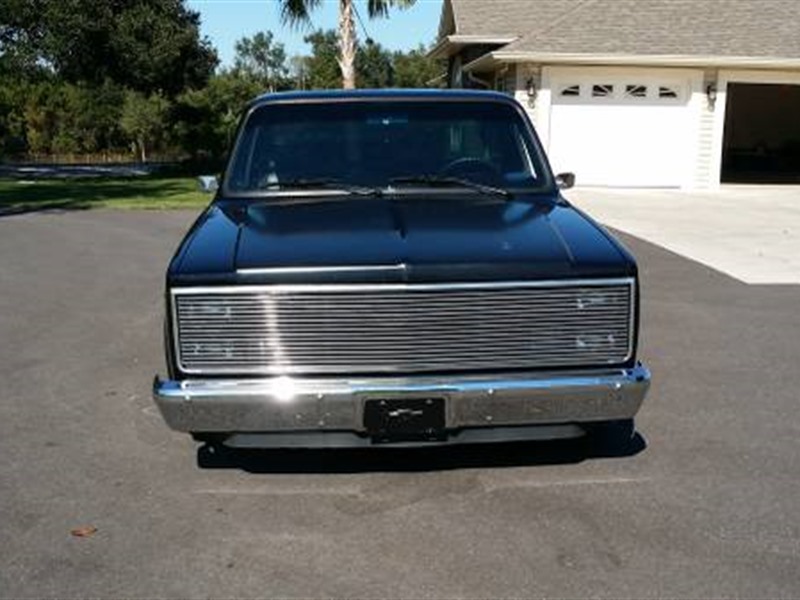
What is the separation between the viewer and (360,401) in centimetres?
424

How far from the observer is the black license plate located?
4.25 m

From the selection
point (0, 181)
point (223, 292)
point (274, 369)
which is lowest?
point (0, 181)

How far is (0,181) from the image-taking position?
25875 millimetres

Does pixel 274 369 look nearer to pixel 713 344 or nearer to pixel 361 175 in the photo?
pixel 361 175

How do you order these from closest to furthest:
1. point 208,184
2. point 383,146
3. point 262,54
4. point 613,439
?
point 613,439
point 383,146
point 208,184
point 262,54

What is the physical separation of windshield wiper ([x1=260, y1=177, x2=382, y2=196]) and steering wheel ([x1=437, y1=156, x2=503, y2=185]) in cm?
47

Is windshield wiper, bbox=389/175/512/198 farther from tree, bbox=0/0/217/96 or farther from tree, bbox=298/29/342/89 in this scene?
tree, bbox=298/29/342/89

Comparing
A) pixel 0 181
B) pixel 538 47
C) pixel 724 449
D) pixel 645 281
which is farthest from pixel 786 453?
pixel 0 181

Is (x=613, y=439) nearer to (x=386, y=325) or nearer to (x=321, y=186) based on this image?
(x=386, y=325)

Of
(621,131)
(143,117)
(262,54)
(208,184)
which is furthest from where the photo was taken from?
(262,54)

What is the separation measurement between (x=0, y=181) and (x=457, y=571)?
81.0ft

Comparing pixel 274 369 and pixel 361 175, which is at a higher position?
pixel 361 175

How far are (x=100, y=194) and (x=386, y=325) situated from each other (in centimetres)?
1876

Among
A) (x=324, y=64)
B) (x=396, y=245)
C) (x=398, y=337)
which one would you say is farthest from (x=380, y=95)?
(x=324, y=64)
